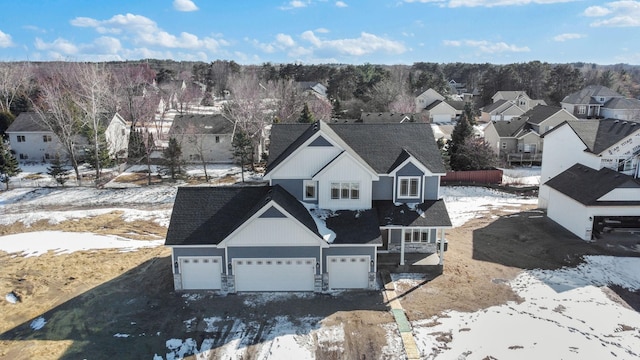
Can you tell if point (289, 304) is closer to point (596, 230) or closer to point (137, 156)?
point (596, 230)

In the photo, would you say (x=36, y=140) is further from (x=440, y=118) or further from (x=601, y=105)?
(x=601, y=105)

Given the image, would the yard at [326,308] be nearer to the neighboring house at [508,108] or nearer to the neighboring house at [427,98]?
the neighboring house at [508,108]

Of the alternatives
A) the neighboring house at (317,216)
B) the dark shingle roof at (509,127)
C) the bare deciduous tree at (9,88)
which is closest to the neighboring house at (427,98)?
the dark shingle roof at (509,127)

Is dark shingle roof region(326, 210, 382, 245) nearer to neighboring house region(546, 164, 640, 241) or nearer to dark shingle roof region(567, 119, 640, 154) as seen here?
neighboring house region(546, 164, 640, 241)

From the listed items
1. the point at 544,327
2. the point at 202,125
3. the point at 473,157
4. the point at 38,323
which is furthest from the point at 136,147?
the point at 544,327

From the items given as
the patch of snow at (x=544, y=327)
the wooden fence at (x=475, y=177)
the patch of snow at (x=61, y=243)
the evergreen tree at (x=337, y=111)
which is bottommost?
the patch of snow at (x=544, y=327)

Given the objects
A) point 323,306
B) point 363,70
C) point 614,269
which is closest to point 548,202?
point 614,269
